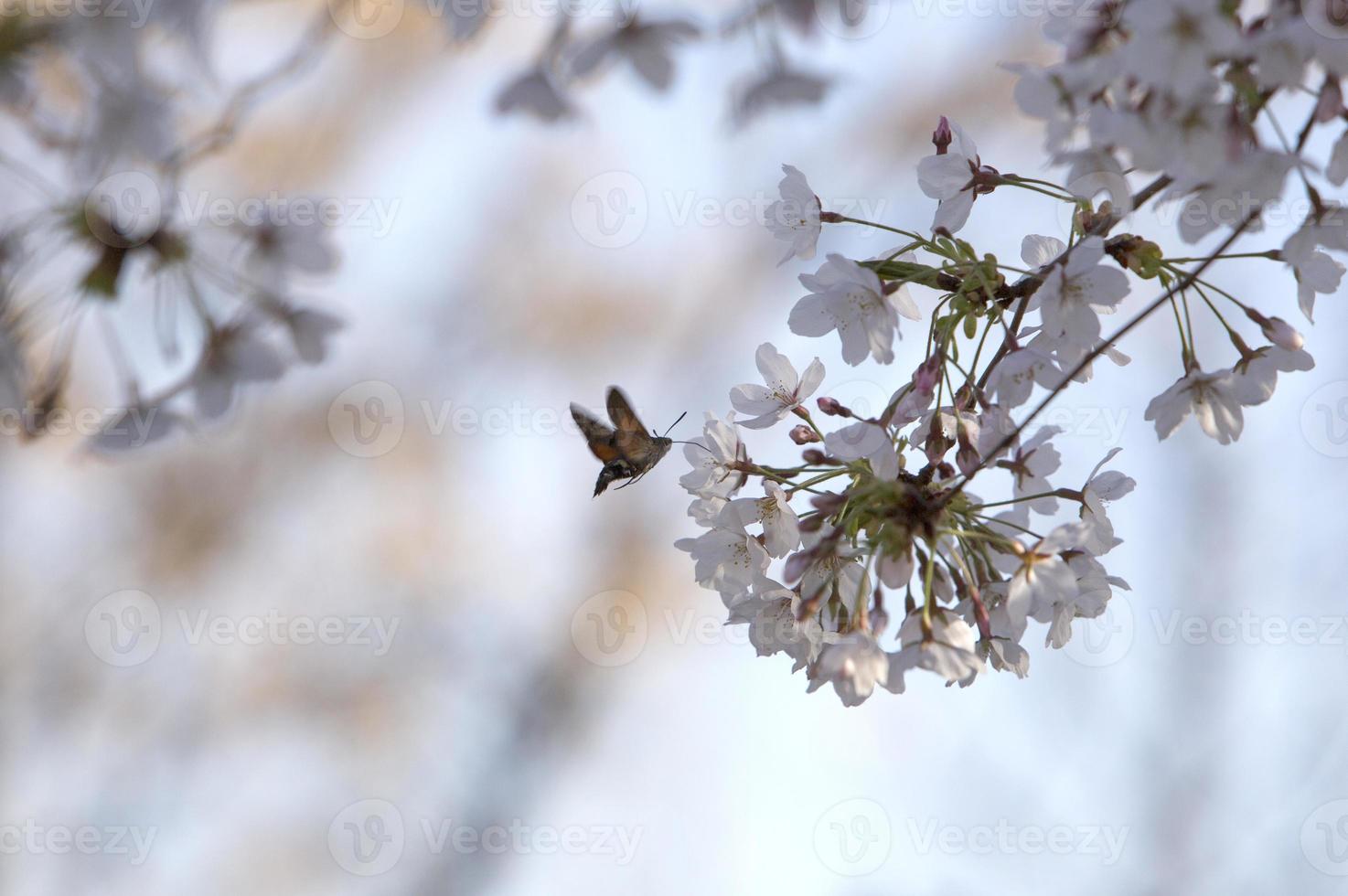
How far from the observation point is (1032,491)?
42.3 inches

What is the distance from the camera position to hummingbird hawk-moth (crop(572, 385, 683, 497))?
4.11 feet

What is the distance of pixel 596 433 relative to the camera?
1.29 m

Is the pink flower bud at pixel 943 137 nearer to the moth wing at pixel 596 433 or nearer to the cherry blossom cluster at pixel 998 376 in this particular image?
the cherry blossom cluster at pixel 998 376

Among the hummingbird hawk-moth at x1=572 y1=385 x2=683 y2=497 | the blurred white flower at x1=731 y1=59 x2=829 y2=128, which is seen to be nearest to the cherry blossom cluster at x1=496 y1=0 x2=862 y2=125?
the blurred white flower at x1=731 y1=59 x2=829 y2=128

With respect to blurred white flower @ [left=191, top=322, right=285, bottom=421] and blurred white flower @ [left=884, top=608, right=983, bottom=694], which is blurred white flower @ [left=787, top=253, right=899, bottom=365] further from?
blurred white flower @ [left=191, top=322, right=285, bottom=421]

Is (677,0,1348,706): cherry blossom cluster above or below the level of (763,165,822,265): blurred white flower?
below

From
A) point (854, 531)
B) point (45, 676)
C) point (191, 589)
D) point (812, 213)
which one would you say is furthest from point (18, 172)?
point (45, 676)

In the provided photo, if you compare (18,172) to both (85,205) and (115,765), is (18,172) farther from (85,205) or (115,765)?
(115,765)

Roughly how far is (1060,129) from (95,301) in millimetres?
1233

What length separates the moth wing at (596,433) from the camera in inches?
50.8

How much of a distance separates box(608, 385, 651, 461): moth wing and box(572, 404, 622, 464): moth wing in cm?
1

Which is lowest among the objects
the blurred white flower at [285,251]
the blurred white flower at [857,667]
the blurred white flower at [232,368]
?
the blurred white flower at [857,667]

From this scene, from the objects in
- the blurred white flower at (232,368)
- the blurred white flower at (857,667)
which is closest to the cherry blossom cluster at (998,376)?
the blurred white flower at (857,667)

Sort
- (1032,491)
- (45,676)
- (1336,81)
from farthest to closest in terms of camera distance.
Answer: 1. (45,676)
2. (1032,491)
3. (1336,81)
